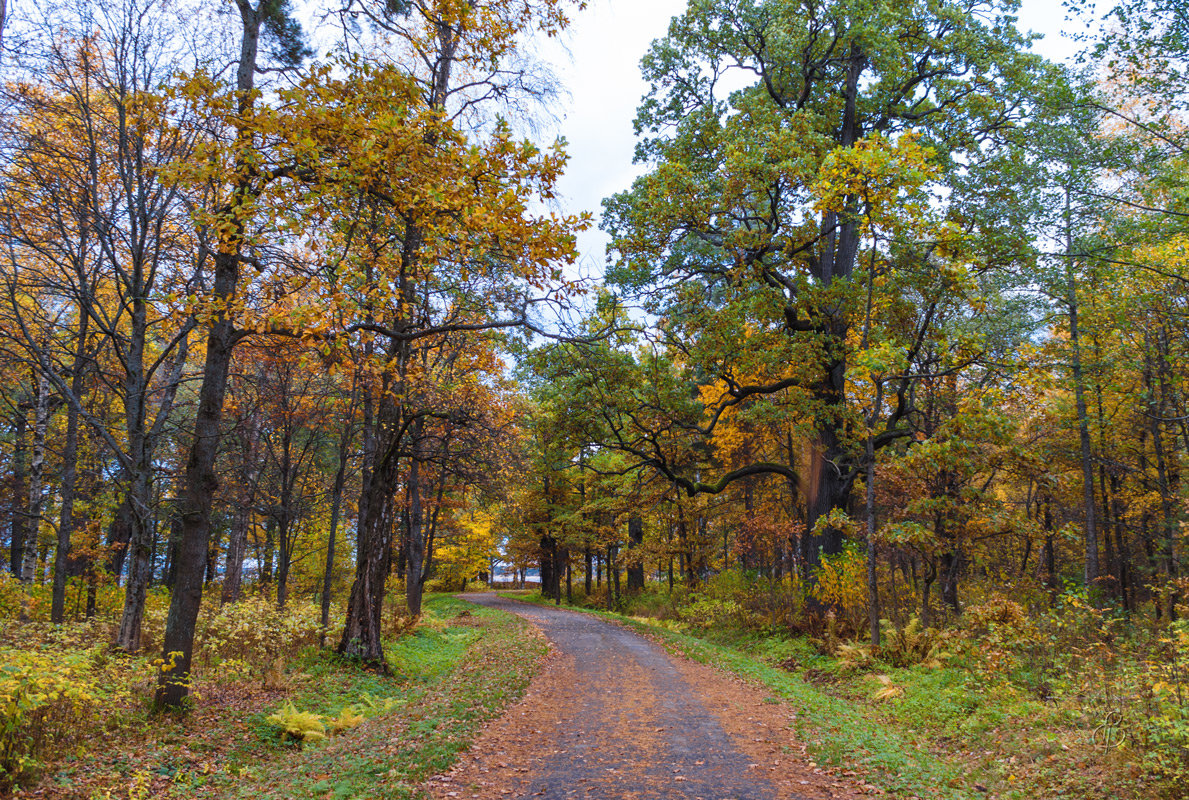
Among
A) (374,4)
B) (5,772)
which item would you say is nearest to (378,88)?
(374,4)

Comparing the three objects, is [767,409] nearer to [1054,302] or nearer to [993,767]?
[993,767]

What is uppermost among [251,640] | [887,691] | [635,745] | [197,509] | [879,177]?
[879,177]

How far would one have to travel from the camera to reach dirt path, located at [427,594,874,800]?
520 cm

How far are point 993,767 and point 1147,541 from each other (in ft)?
58.9

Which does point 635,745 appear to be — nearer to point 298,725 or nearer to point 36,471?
point 298,725

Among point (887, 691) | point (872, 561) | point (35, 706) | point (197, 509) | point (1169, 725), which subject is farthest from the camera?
point (872, 561)

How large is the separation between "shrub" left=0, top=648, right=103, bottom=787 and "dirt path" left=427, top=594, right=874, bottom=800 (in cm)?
305

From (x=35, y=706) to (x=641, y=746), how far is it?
5.28 meters

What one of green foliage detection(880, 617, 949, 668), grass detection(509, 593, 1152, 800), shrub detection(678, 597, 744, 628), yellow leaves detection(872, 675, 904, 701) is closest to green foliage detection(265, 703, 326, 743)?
→ grass detection(509, 593, 1152, 800)

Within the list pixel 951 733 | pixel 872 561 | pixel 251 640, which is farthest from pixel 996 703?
pixel 251 640

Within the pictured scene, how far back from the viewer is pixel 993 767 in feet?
19.2

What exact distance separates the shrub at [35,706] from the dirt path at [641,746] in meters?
3.05

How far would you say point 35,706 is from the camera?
441 centimetres

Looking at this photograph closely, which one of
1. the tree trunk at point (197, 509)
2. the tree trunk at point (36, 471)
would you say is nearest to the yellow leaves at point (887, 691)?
the tree trunk at point (197, 509)
